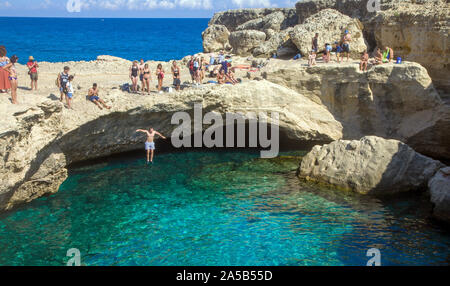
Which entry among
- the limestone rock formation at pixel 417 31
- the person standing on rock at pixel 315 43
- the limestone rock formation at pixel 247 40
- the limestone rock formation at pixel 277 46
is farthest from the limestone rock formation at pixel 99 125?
the limestone rock formation at pixel 247 40

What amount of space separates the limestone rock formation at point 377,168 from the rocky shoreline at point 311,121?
1.4 inches

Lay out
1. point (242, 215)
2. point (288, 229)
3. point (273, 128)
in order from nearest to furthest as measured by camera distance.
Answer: point (288, 229)
point (242, 215)
point (273, 128)

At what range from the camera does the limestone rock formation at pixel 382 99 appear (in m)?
18.4

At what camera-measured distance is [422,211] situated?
48.9ft

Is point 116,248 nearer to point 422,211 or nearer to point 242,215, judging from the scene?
point 242,215

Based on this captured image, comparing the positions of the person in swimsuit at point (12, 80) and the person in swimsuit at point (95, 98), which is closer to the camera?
the person in swimsuit at point (12, 80)

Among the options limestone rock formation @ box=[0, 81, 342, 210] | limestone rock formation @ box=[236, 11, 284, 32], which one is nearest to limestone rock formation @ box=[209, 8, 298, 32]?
limestone rock formation @ box=[236, 11, 284, 32]

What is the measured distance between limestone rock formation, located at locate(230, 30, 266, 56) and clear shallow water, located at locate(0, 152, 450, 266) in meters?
13.6

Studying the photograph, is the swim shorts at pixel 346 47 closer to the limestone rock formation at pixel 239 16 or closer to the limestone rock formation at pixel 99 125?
the limestone rock formation at pixel 99 125

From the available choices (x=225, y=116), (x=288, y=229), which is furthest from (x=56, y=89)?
(x=288, y=229)

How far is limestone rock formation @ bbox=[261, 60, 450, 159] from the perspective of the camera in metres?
18.4

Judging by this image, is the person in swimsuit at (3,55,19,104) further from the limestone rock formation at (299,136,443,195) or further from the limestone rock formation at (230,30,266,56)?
the limestone rock formation at (230,30,266,56)

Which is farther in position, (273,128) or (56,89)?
(273,128)

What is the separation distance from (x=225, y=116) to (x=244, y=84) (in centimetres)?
163
